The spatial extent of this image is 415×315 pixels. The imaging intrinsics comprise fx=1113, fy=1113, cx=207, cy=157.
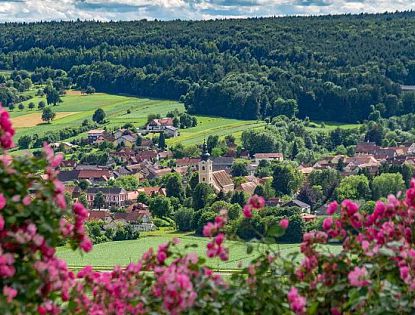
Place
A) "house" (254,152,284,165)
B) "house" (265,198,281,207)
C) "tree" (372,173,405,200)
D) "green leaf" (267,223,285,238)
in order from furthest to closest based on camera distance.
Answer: "house" (254,152,284,165) < "tree" (372,173,405,200) < "house" (265,198,281,207) < "green leaf" (267,223,285,238)

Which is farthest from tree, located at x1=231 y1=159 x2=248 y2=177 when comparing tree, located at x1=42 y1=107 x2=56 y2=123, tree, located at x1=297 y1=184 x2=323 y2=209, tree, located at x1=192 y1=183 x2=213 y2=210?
tree, located at x1=42 y1=107 x2=56 y2=123

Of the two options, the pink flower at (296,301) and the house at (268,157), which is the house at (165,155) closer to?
the house at (268,157)

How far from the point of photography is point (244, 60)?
5271 inches

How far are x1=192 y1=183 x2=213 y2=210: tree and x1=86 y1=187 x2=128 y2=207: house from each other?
5740mm

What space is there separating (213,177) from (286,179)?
516 cm

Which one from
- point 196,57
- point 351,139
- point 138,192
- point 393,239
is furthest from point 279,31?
point 393,239

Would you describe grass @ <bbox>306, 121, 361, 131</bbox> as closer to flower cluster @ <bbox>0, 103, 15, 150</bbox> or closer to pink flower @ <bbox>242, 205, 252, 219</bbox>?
pink flower @ <bbox>242, 205, 252, 219</bbox>

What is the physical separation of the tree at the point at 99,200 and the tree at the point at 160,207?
5.96 metres

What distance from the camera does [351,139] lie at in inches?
3654

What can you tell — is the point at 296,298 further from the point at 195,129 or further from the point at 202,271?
the point at 195,129

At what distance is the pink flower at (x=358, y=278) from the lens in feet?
18.2

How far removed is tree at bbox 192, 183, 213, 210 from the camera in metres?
65.6

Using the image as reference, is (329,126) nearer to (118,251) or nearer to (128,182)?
(128,182)

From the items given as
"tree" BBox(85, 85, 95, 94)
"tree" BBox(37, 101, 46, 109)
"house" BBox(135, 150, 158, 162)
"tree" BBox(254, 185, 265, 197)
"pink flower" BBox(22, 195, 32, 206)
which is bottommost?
"tree" BBox(85, 85, 95, 94)
